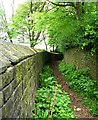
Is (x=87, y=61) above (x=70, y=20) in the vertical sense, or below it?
below

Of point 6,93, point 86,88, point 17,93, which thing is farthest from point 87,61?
point 6,93

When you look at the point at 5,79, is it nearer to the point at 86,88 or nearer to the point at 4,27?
the point at 86,88

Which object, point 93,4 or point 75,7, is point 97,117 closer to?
point 93,4

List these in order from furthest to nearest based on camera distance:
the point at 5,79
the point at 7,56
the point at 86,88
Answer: the point at 86,88
the point at 7,56
the point at 5,79

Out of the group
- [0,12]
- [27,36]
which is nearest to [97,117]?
[27,36]

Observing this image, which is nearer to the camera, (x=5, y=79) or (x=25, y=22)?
(x=5, y=79)

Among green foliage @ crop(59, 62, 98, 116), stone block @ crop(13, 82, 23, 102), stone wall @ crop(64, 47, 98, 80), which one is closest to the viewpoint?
stone block @ crop(13, 82, 23, 102)

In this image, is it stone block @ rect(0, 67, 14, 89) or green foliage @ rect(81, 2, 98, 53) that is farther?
green foliage @ rect(81, 2, 98, 53)

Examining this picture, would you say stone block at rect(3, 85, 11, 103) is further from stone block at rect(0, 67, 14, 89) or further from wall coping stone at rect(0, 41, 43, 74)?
wall coping stone at rect(0, 41, 43, 74)

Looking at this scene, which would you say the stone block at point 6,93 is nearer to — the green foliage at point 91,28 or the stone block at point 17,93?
the stone block at point 17,93

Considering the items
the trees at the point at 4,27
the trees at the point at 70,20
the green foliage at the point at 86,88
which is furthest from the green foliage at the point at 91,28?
the trees at the point at 4,27

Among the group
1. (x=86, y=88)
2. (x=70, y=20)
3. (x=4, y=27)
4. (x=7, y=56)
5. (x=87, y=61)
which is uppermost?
(x=70, y=20)

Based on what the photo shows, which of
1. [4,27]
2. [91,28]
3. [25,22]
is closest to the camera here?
[91,28]

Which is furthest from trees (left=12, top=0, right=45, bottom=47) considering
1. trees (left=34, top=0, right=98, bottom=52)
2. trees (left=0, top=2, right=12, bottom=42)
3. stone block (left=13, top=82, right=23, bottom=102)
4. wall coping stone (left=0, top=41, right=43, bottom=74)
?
stone block (left=13, top=82, right=23, bottom=102)
